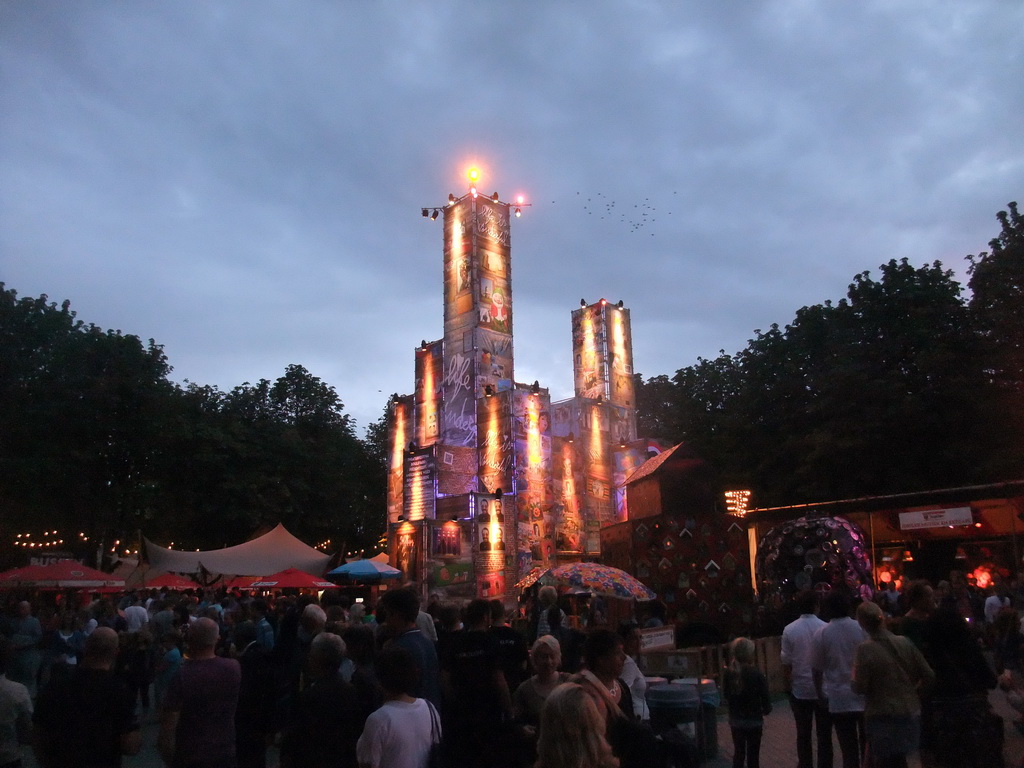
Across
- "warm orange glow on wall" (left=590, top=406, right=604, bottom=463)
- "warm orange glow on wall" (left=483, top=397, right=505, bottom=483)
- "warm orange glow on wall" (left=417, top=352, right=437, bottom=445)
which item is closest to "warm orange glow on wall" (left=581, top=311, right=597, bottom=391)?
"warm orange glow on wall" (left=590, top=406, right=604, bottom=463)

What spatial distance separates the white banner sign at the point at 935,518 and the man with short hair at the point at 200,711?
2099 centimetres

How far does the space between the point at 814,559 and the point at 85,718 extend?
1246 centimetres

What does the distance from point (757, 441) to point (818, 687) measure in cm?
2628

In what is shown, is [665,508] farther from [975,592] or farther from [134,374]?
[134,374]

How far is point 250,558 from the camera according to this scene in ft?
79.3

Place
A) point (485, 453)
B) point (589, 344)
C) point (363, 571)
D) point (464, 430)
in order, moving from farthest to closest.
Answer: point (589, 344) < point (464, 430) < point (485, 453) < point (363, 571)

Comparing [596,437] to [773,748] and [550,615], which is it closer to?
[773,748]

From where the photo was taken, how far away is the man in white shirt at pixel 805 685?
273 inches

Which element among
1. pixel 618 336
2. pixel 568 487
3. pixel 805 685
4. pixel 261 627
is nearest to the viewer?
pixel 805 685

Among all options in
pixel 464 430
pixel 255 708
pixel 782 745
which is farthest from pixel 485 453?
pixel 255 708

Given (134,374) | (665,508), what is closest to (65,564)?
(134,374)

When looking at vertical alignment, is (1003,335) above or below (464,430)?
above

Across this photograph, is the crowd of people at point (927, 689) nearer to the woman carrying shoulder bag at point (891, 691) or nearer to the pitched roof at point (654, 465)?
the woman carrying shoulder bag at point (891, 691)

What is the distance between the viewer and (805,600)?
746 cm
